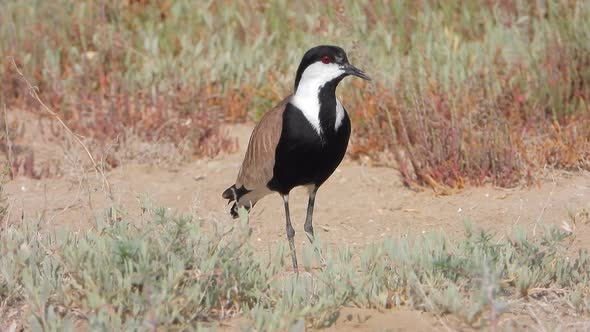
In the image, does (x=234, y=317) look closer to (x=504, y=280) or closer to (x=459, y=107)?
(x=504, y=280)

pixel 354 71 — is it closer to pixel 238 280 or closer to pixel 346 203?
pixel 346 203

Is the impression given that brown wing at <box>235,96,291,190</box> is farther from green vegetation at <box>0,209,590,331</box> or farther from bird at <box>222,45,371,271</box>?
green vegetation at <box>0,209,590,331</box>

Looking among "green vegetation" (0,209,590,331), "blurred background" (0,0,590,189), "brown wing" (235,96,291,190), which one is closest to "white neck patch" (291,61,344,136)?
"brown wing" (235,96,291,190)

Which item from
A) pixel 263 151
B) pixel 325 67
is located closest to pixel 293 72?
pixel 263 151

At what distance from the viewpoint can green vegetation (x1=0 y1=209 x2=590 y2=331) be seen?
4605mm

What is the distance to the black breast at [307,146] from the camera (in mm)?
6098

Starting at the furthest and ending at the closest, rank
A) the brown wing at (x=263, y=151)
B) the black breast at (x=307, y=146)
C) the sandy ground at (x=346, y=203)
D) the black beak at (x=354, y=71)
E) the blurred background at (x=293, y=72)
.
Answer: the blurred background at (x=293, y=72)
the sandy ground at (x=346, y=203)
the brown wing at (x=263, y=151)
the black beak at (x=354, y=71)
the black breast at (x=307, y=146)

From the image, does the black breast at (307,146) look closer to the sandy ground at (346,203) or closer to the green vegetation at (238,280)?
the sandy ground at (346,203)

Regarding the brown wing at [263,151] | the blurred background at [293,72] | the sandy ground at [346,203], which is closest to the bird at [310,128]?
the brown wing at [263,151]

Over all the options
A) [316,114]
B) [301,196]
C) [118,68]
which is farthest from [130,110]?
[316,114]

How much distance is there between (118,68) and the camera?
373 inches

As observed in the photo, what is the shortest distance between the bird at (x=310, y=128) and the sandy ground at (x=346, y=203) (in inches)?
12.3

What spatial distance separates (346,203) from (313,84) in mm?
1470

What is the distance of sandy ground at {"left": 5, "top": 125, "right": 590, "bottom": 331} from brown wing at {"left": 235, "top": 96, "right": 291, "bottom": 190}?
219mm
